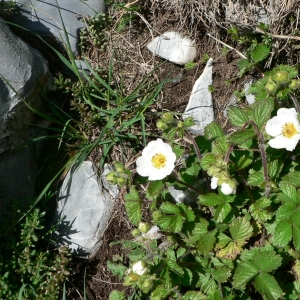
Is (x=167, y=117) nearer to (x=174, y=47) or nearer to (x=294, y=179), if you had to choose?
(x=294, y=179)

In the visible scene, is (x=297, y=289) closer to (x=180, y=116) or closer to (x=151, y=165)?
(x=151, y=165)

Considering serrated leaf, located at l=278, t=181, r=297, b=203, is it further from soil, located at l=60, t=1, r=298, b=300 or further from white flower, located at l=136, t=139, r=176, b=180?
soil, located at l=60, t=1, r=298, b=300

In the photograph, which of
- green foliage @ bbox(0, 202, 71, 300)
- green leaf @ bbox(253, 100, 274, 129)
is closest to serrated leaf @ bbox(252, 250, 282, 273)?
green leaf @ bbox(253, 100, 274, 129)

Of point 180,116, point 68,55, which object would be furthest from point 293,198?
point 68,55

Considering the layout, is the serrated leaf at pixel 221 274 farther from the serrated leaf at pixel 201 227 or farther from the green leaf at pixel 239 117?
the green leaf at pixel 239 117

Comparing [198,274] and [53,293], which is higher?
[198,274]

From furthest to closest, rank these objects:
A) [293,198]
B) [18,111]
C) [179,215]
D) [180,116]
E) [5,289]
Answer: [180,116]
[18,111]
[5,289]
[179,215]
[293,198]

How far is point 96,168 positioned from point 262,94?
45.1 inches

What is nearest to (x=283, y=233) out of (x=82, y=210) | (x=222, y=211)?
(x=222, y=211)

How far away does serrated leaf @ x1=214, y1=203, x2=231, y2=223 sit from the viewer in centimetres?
214

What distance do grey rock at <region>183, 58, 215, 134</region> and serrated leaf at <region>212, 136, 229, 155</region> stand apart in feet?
2.31

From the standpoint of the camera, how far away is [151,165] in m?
2.12

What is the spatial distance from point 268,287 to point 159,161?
70 centimetres

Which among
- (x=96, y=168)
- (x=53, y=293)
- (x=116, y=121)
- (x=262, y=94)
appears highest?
(x=262, y=94)
